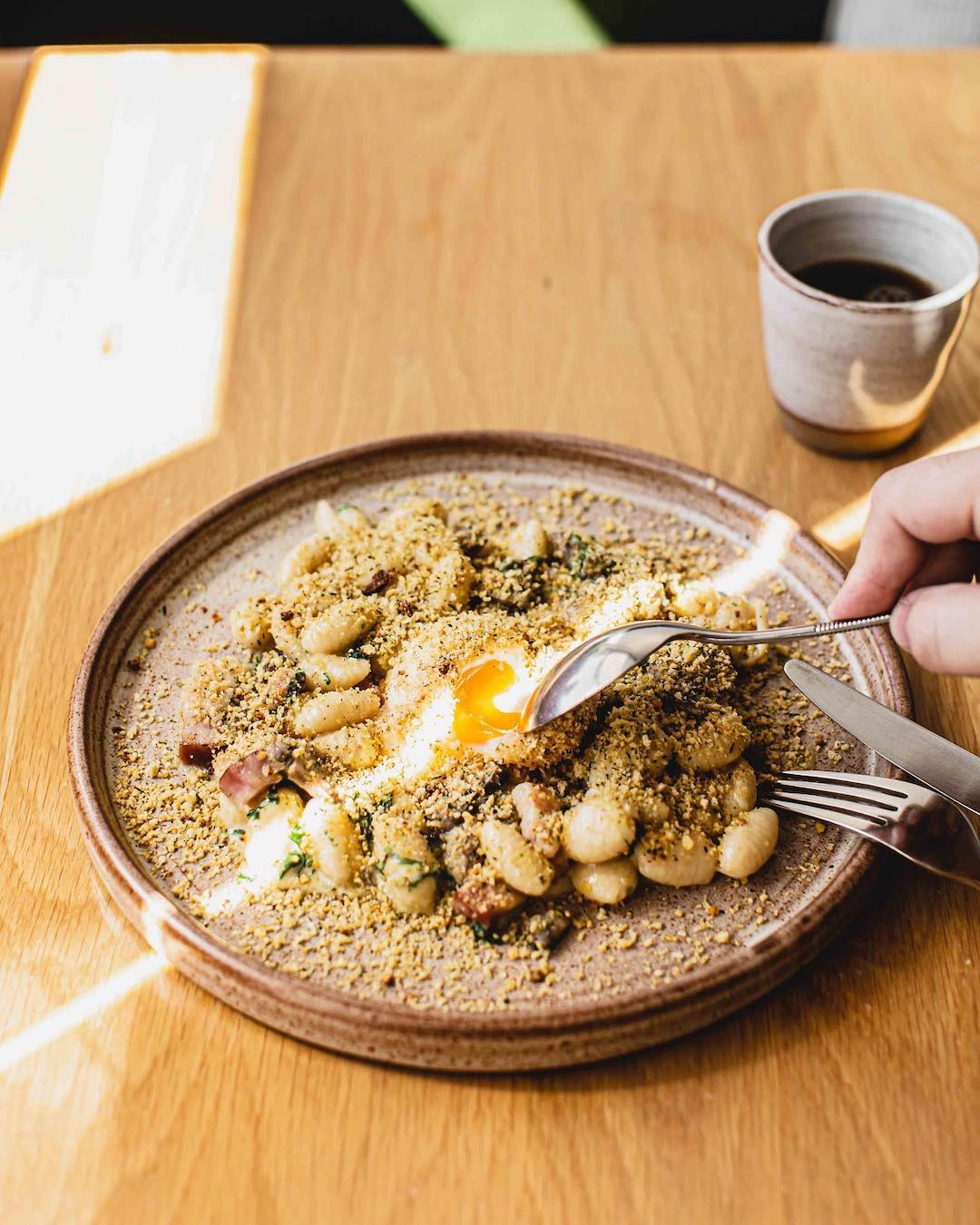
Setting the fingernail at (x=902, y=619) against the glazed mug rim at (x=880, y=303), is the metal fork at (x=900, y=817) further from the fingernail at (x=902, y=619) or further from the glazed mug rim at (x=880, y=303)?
the glazed mug rim at (x=880, y=303)

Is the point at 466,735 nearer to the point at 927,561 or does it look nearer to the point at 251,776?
the point at 251,776

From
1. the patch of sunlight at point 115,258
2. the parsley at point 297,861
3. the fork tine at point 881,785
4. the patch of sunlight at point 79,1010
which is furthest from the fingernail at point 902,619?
the patch of sunlight at point 115,258

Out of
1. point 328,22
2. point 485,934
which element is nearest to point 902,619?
point 485,934

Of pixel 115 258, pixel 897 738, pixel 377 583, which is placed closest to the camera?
pixel 897 738

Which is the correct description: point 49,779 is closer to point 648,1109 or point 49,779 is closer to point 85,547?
point 85,547

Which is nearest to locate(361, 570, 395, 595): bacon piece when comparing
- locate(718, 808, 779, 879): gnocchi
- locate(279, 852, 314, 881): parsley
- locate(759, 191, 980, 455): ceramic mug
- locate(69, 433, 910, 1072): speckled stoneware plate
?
locate(69, 433, 910, 1072): speckled stoneware plate

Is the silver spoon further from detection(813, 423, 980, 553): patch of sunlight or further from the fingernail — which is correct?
detection(813, 423, 980, 553): patch of sunlight
